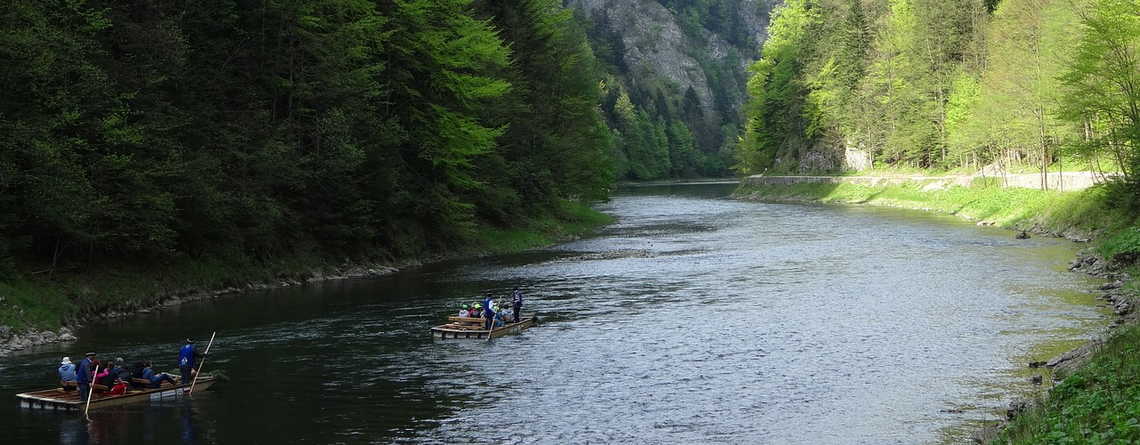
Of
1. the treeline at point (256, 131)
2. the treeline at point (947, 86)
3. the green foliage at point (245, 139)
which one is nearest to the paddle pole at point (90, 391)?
the green foliage at point (245, 139)

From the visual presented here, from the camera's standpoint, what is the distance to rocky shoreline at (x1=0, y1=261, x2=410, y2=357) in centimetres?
3384

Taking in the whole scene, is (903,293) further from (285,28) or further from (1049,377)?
(285,28)

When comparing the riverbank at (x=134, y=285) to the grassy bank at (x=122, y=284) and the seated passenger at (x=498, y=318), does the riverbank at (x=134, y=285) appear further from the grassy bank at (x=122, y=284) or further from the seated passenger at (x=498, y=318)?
the seated passenger at (x=498, y=318)

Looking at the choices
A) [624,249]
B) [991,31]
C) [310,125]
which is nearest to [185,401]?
[310,125]

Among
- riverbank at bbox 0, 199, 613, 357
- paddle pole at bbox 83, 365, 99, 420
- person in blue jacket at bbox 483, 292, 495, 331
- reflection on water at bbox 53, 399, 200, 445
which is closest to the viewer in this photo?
reflection on water at bbox 53, 399, 200, 445

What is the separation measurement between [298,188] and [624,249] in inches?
954

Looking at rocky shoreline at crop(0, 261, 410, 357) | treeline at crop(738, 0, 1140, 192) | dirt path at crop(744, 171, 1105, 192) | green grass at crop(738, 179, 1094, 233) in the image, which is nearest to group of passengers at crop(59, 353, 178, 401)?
rocky shoreline at crop(0, 261, 410, 357)

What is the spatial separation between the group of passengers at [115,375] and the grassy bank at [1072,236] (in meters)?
21.3

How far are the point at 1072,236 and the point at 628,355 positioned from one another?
39.7 metres

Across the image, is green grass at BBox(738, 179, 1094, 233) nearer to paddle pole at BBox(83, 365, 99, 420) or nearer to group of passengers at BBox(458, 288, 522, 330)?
group of passengers at BBox(458, 288, 522, 330)

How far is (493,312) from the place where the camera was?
3653cm

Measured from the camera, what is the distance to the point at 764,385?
26.6 metres

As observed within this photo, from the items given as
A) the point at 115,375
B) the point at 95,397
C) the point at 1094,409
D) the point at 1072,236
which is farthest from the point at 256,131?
the point at 1072,236

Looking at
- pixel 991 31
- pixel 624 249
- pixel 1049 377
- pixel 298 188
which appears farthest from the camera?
pixel 991 31
